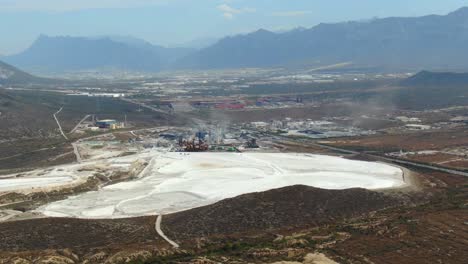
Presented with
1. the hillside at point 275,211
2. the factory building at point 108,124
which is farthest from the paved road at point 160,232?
the factory building at point 108,124

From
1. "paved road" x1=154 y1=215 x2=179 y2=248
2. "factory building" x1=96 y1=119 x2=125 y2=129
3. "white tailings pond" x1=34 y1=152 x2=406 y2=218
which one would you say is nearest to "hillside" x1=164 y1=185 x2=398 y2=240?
"paved road" x1=154 y1=215 x2=179 y2=248

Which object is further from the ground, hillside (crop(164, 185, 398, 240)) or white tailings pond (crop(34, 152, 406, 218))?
hillside (crop(164, 185, 398, 240))

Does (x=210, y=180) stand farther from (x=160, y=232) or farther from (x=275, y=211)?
(x=160, y=232)

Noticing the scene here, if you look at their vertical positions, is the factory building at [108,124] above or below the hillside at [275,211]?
below


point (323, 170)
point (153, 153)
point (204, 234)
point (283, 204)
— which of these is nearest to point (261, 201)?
point (283, 204)

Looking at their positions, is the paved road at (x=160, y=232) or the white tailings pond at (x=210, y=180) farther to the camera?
the white tailings pond at (x=210, y=180)

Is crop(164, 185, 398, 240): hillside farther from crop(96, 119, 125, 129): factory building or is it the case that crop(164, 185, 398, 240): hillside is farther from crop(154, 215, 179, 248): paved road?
Result: crop(96, 119, 125, 129): factory building

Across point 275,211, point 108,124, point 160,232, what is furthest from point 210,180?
point 108,124

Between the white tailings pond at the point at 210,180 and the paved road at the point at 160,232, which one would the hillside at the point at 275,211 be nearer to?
the paved road at the point at 160,232
